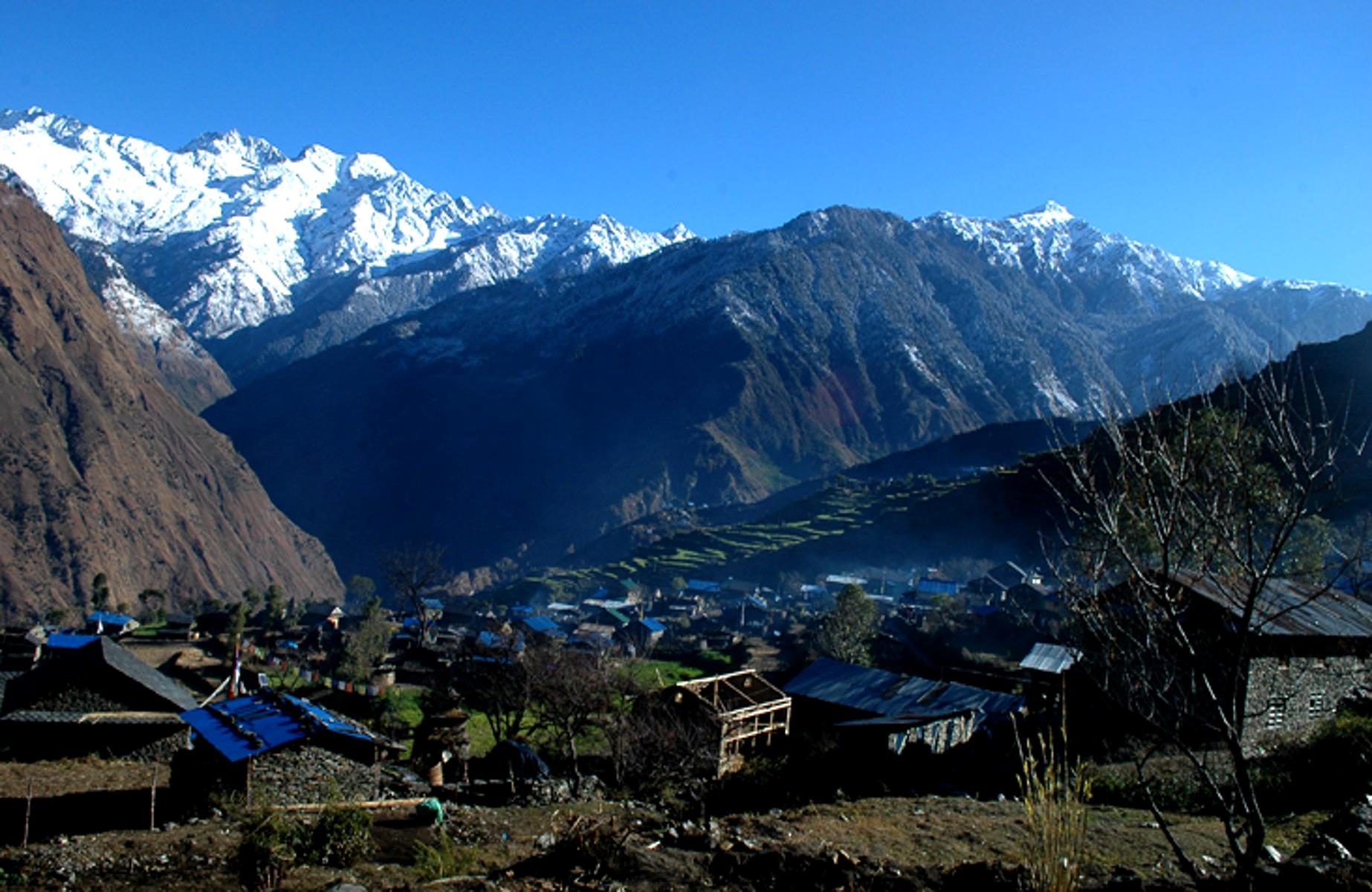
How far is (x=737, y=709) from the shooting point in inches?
1005

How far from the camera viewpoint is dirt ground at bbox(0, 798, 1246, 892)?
7.12m

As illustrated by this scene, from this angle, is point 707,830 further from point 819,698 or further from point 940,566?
point 940,566

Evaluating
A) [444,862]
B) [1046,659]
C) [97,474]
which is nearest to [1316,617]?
[1046,659]

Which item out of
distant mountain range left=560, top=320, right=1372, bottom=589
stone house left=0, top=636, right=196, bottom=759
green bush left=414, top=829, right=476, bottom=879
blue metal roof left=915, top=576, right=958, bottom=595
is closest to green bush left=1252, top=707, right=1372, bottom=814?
green bush left=414, top=829, right=476, bottom=879

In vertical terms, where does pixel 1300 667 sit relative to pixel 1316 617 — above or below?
below

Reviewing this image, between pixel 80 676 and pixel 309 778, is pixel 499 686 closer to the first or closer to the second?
pixel 80 676

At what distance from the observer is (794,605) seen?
259 feet

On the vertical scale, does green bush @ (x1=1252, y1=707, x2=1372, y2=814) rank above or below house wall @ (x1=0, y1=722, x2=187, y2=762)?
above

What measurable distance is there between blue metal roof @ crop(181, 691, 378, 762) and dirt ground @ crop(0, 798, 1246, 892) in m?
1.64

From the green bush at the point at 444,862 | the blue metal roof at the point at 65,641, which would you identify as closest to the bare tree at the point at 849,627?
the green bush at the point at 444,862

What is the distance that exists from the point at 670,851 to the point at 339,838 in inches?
207

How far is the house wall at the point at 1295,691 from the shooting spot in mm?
16672

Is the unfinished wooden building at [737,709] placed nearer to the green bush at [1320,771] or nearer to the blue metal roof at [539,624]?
the green bush at [1320,771]

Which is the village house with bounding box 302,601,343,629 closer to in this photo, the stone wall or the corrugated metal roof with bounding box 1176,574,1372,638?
the stone wall
